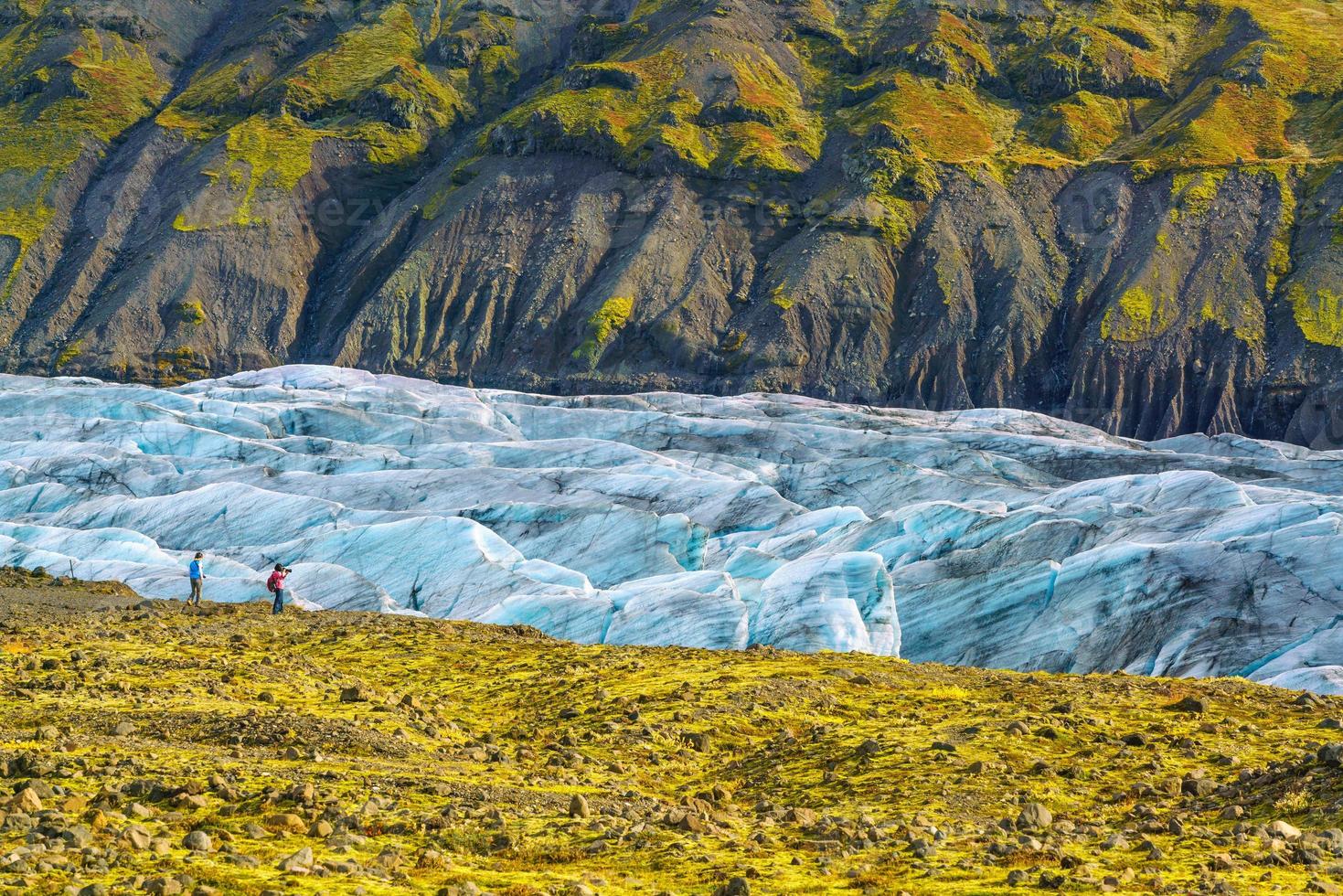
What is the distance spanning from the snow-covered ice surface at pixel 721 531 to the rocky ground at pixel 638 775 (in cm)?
1029

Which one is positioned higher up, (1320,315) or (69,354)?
(1320,315)

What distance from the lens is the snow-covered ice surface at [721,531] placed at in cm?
3769

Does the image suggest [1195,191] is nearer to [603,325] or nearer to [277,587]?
[603,325]

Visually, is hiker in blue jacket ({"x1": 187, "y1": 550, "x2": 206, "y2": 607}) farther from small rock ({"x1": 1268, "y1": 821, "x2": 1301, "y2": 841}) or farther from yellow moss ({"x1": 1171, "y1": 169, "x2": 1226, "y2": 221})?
yellow moss ({"x1": 1171, "y1": 169, "x2": 1226, "y2": 221})

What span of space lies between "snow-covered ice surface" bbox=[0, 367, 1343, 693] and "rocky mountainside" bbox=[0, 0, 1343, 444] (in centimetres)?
5917

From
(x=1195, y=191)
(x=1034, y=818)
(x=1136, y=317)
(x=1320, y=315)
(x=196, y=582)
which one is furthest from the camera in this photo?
(x=1195, y=191)

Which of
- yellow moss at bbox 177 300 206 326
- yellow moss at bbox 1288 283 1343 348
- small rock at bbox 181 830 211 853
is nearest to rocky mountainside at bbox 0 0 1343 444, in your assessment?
yellow moss at bbox 177 300 206 326

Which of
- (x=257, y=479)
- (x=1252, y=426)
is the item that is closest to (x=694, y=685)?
(x=257, y=479)

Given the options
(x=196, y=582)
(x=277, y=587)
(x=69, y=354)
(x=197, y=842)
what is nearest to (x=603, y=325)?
(x=69, y=354)

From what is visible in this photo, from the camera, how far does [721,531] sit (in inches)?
2165

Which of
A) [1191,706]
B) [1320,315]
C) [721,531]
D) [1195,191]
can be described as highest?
[1195,191]

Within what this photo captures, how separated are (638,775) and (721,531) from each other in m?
36.4

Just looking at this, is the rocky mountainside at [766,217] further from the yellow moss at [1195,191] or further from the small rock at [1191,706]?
the small rock at [1191,706]

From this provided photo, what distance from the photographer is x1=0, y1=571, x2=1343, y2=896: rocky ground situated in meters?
12.8
